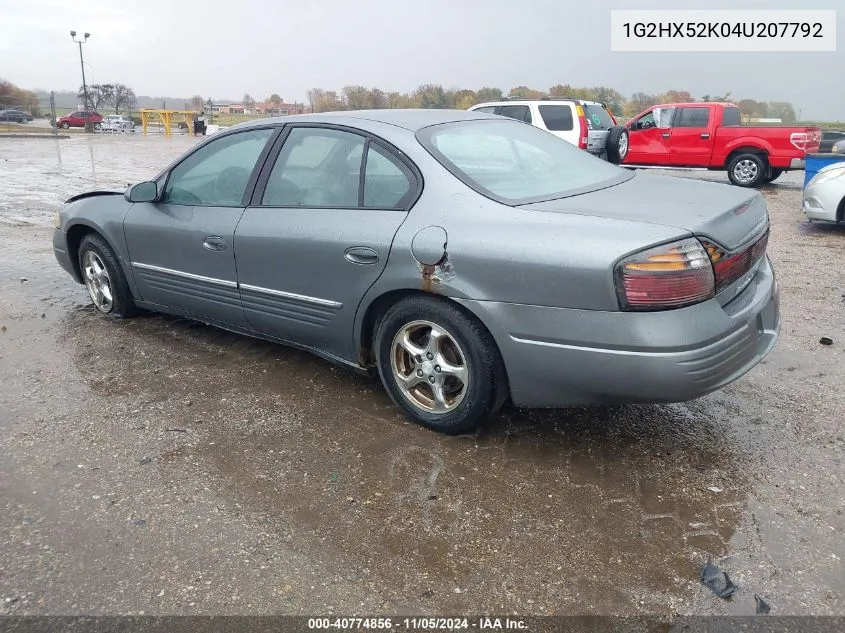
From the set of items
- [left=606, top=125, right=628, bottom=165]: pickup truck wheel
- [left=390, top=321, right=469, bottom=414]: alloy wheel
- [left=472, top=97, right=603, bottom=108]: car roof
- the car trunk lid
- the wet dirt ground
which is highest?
[left=472, top=97, right=603, bottom=108]: car roof

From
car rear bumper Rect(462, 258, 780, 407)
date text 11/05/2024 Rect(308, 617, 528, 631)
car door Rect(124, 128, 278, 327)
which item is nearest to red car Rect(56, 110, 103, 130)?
car door Rect(124, 128, 278, 327)

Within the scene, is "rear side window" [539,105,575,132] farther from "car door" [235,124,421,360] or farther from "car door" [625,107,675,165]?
"car door" [235,124,421,360]

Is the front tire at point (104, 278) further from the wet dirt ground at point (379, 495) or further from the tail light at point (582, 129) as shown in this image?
the tail light at point (582, 129)

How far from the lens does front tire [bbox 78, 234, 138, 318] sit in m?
4.77

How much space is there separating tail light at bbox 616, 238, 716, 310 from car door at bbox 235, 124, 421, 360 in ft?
3.59

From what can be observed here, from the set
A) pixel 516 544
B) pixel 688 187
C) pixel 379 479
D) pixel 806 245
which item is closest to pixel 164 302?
pixel 379 479

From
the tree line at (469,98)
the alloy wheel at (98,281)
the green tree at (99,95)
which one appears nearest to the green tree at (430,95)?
the tree line at (469,98)

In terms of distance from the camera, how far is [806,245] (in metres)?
7.66

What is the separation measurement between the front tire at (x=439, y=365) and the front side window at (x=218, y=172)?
135cm

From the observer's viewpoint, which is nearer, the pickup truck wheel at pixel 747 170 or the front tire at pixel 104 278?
the front tire at pixel 104 278

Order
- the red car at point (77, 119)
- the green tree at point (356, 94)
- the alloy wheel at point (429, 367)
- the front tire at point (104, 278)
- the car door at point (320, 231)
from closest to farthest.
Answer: the alloy wheel at point (429, 367) → the car door at point (320, 231) → the front tire at point (104, 278) → the green tree at point (356, 94) → the red car at point (77, 119)

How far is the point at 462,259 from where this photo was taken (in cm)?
290

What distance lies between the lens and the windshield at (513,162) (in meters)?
3.18

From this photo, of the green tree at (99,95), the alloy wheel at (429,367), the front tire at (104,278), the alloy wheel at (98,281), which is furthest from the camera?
the green tree at (99,95)
